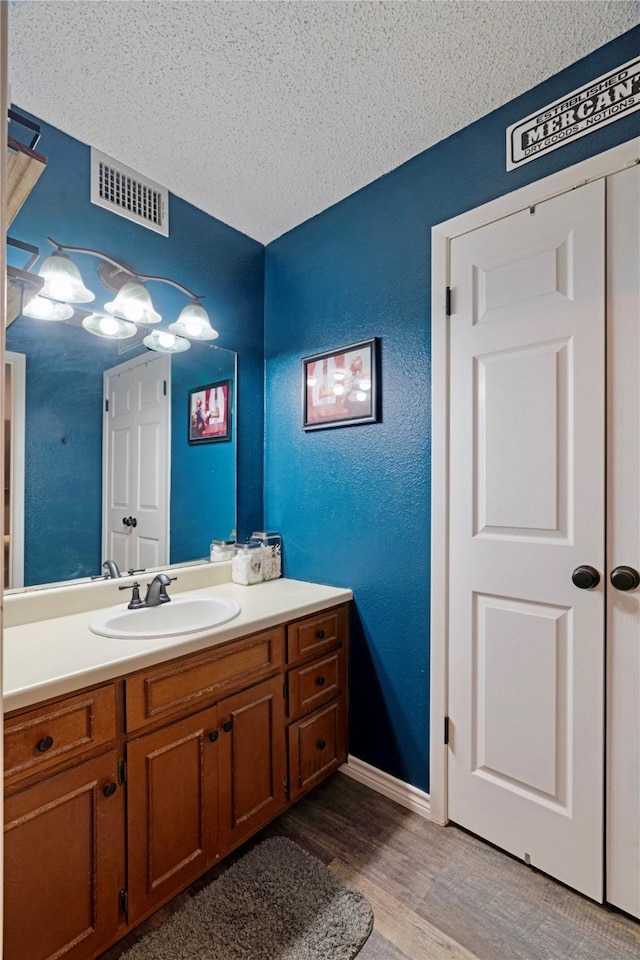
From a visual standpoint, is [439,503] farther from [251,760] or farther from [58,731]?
[58,731]

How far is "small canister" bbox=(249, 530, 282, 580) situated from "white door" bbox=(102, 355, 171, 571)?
46 cm

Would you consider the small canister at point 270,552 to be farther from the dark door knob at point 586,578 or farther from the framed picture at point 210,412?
the dark door knob at point 586,578

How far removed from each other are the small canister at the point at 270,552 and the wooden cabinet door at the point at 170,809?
2.74ft

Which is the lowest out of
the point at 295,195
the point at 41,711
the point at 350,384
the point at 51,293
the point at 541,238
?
the point at 41,711

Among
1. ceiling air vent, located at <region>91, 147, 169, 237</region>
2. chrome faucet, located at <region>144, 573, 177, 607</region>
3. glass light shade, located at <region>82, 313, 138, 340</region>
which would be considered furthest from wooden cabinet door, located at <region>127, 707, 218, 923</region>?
ceiling air vent, located at <region>91, 147, 169, 237</region>

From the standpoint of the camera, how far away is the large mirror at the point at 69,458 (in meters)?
1.58

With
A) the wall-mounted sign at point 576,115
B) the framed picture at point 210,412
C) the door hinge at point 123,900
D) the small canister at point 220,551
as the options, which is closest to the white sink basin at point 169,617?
the small canister at point 220,551

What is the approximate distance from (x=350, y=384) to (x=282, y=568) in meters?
0.97

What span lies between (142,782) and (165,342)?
1632 mm

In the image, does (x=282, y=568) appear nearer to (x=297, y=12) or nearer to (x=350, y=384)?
(x=350, y=384)

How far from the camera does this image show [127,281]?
1892mm

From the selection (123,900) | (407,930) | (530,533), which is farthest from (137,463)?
(407,930)

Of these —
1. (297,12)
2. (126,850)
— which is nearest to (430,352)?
(297,12)

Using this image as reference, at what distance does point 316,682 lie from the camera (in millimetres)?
1857
